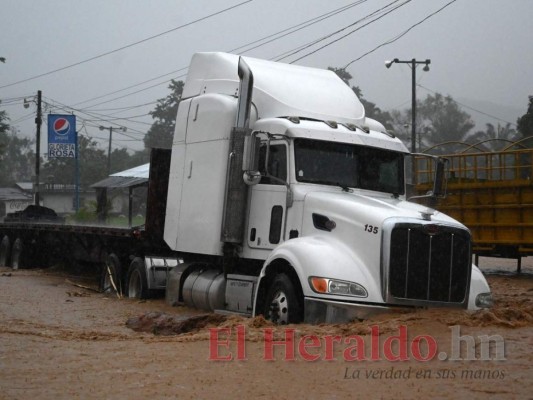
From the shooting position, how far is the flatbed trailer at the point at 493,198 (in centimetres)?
1978

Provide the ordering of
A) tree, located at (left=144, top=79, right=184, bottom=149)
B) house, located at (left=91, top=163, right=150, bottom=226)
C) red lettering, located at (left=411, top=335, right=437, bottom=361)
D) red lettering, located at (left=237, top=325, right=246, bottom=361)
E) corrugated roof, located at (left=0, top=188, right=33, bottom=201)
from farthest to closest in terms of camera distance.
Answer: corrugated roof, located at (left=0, top=188, right=33, bottom=201) → tree, located at (left=144, top=79, right=184, bottom=149) → house, located at (left=91, top=163, right=150, bottom=226) → red lettering, located at (left=237, top=325, right=246, bottom=361) → red lettering, located at (left=411, top=335, right=437, bottom=361)

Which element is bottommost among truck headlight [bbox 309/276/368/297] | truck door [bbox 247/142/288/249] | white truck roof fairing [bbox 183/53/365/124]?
truck headlight [bbox 309/276/368/297]

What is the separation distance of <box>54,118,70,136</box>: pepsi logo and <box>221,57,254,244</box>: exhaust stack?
3235cm

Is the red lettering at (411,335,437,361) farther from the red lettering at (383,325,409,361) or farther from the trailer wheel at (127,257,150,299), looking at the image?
the trailer wheel at (127,257,150,299)

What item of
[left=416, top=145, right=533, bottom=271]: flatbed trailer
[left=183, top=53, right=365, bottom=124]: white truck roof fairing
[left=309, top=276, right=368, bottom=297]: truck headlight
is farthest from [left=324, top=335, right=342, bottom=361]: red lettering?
[left=416, top=145, right=533, bottom=271]: flatbed trailer

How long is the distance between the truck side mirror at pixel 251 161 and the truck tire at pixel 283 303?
1.46 meters

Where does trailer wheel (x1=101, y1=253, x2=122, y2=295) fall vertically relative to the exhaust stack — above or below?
below

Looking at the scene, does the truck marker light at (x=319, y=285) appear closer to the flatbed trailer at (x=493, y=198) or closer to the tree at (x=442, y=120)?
the flatbed trailer at (x=493, y=198)

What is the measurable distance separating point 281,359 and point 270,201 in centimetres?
404

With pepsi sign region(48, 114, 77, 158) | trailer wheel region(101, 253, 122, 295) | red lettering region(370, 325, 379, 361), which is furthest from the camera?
pepsi sign region(48, 114, 77, 158)

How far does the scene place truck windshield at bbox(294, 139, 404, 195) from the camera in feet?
39.6

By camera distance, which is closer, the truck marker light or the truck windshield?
the truck marker light

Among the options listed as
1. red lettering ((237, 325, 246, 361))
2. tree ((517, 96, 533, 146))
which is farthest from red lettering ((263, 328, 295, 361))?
tree ((517, 96, 533, 146))

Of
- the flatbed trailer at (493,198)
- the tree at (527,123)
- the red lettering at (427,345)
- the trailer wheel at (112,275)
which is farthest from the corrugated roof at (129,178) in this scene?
the tree at (527,123)
